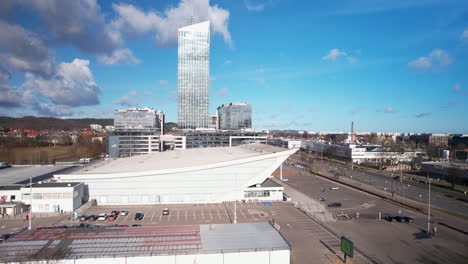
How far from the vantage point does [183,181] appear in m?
25.2

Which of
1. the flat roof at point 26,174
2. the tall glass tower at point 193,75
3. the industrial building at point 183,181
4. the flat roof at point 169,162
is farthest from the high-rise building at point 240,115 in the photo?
the industrial building at point 183,181

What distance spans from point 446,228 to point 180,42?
251ft

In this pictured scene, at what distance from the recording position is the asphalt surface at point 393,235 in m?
14.7

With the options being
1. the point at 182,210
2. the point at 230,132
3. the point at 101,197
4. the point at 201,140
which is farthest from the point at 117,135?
the point at 182,210

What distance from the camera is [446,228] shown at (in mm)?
19078

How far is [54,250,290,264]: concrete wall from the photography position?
38.2 ft

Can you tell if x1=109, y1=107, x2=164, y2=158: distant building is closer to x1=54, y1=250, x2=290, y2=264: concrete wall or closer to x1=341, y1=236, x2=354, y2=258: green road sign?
x1=54, y1=250, x2=290, y2=264: concrete wall

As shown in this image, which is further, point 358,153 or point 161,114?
point 161,114

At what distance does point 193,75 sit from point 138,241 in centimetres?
7409

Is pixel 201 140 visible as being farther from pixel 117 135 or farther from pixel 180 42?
pixel 180 42

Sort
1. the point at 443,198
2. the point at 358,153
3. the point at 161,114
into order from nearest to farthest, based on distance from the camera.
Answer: the point at 443,198
the point at 358,153
the point at 161,114

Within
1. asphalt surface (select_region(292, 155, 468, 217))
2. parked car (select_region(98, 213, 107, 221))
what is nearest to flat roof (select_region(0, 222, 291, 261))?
parked car (select_region(98, 213, 107, 221))

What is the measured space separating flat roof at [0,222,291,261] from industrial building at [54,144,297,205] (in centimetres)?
988

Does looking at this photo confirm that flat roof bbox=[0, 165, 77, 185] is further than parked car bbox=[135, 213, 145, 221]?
Yes
